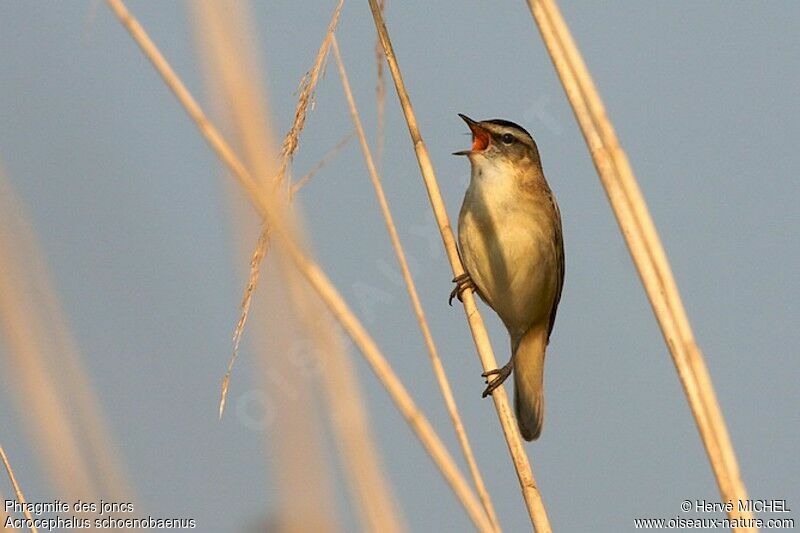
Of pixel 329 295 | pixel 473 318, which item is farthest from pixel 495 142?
pixel 329 295

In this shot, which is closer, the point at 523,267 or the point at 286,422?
the point at 286,422

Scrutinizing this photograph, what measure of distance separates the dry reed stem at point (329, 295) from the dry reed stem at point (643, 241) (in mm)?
539

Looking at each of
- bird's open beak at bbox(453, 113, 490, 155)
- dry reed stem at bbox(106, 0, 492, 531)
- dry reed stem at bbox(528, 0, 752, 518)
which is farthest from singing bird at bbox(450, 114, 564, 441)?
dry reed stem at bbox(528, 0, 752, 518)

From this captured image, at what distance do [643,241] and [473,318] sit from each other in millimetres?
772

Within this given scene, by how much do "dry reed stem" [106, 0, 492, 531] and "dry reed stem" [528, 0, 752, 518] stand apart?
21.2 inches

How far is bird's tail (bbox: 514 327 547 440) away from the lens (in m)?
3.90

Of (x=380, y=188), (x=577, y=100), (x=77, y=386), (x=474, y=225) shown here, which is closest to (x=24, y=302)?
(x=77, y=386)

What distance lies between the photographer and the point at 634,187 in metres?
1.76

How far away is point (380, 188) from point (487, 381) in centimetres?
54

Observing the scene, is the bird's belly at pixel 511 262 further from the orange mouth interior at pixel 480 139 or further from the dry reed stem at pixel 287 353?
the dry reed stem at pixel 287 353

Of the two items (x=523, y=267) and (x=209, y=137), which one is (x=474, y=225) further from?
(x=209, y=137)

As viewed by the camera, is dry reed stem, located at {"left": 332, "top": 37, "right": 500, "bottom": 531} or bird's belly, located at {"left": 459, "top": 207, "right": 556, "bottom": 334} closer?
dry reed stem, located at {"left": 332, "top": 37, "right": 500, "bottom": 531}

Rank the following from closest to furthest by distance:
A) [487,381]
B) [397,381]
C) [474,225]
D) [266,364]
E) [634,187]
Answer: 1. [634,187]
2. [397,381]
3. [266,364]
4. [487,381]
5. [474,225]

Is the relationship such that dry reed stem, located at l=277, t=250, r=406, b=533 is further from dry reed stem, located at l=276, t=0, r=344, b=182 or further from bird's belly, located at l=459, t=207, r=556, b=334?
bird's belly, located at l=459, t=207, r=556, b=334
